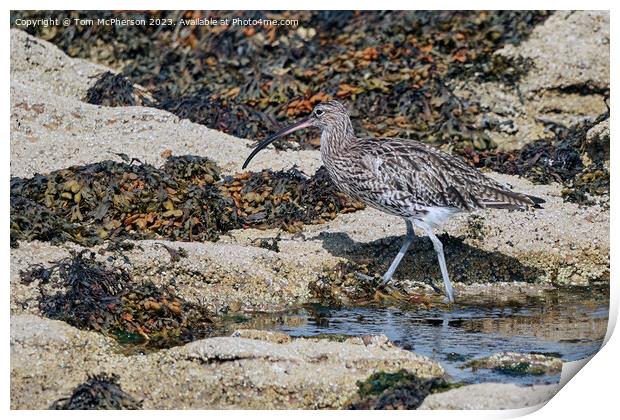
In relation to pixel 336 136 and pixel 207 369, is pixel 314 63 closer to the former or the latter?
pixel 336 136

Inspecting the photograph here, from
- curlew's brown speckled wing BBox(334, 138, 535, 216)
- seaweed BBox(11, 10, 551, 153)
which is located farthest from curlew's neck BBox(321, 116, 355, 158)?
seaweed BBox(11, 10, 551, 153)

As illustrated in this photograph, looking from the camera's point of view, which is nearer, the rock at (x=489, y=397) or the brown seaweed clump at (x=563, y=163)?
the rock at (x=489, y=397)

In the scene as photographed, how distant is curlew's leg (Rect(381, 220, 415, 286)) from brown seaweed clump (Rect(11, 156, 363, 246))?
4.38ft

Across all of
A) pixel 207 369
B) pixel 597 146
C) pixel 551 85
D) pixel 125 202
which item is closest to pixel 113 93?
pixel 125 202

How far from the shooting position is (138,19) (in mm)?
16891

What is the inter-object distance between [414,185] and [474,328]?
1822 millimetres

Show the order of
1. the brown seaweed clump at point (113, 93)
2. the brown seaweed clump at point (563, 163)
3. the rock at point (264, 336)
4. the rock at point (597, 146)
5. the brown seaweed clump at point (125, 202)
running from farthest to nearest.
Answer: the brown seaweed clump at point (113, 93), the rock at point (597, 146), the brown seaweed clump at point (563, 163), the brown seaweed clump at point (125, 202), the rock at point (264, 336)

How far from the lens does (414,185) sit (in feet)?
38.7

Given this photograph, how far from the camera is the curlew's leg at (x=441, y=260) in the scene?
458 inches

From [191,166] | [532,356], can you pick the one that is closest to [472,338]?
[532,356]

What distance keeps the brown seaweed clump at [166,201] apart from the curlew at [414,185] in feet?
3.73

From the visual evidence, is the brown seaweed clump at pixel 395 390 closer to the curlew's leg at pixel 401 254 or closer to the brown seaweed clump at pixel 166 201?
the curlew's leg at pixel 401 254

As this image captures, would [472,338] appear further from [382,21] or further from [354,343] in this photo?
[382,21]

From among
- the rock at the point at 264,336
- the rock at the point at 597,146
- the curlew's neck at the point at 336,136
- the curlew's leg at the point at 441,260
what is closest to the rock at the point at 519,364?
the rock at the point at 264,336
